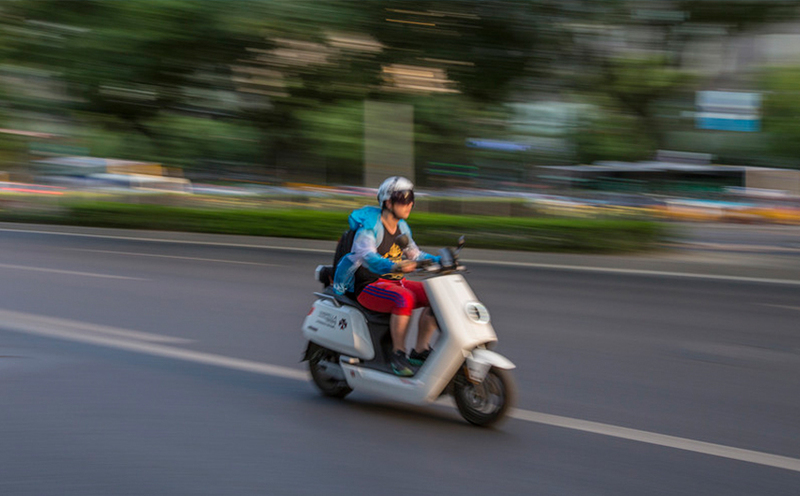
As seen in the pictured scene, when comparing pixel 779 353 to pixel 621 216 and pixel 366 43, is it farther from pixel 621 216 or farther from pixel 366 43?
pixel 366 43

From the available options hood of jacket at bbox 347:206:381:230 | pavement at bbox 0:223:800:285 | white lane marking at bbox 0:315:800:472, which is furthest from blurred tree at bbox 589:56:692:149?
hood of jacket at bbox 347:206:381:230

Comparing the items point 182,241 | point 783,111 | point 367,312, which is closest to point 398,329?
point 367,312

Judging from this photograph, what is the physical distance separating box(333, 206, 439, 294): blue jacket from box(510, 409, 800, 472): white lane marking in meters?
1.14

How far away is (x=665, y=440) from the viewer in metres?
4.84

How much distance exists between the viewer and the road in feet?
13.9

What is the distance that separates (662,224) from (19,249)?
1186cm

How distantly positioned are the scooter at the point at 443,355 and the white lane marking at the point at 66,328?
266cm

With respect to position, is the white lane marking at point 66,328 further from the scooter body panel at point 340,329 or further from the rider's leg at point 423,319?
the rider's leg at point 423,319

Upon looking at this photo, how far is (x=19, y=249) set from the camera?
16.8 meters

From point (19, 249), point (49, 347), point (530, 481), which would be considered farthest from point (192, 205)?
point (530, 481)

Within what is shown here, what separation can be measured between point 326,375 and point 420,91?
16.4 metres

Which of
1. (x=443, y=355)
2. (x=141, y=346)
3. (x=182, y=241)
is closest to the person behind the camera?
(x=443, y=355)

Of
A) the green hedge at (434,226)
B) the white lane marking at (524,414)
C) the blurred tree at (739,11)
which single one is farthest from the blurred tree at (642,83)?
the white lane marking at (524,414)

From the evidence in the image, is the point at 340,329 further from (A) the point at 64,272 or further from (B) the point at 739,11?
(B) the point at 739,11
